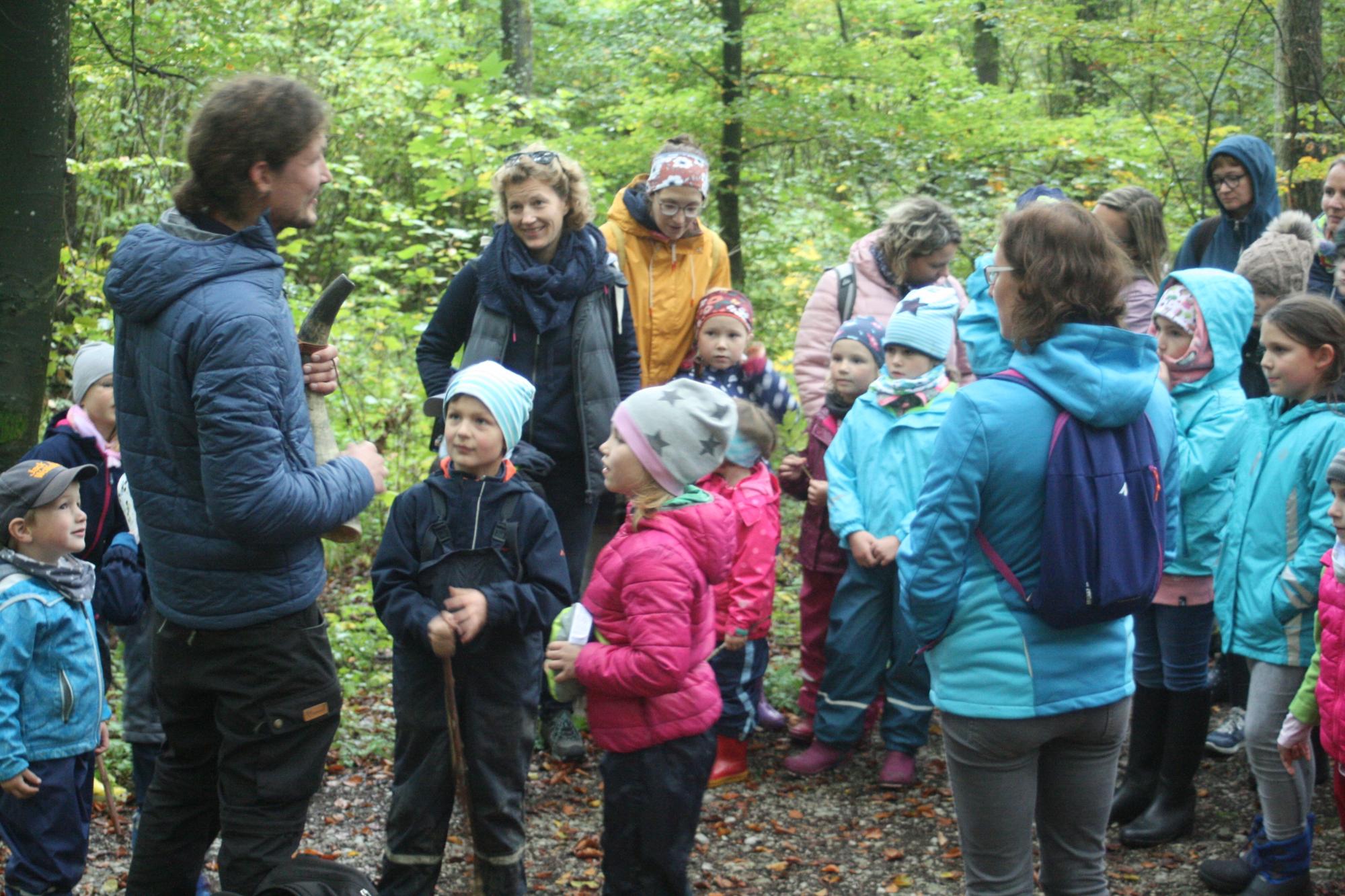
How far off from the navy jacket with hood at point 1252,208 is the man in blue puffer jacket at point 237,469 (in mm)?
5046

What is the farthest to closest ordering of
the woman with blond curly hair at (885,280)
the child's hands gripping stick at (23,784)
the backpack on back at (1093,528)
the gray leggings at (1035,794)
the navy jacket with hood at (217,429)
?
the woman with blond curly hair at (885,280) → the child's hands gripping stick at (23,784) → the gray leggings at (1035,794) → the backpack on back at (1093,528) → the navy jacket with hood at (217,429)

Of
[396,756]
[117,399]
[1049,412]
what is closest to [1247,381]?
[1049,412]

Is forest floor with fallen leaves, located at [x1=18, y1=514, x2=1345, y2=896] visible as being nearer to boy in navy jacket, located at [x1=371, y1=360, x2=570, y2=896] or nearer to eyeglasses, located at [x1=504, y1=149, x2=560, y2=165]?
boy in navy jacket, located at [x1=371, y1=360, x2=570, y2=896]

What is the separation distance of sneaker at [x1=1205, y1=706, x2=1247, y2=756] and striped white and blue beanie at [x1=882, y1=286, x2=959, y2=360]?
7.42ft

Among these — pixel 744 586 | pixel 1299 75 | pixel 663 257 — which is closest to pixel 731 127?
pixel 663 257

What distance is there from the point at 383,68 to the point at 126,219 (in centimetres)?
403

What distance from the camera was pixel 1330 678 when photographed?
3.47m

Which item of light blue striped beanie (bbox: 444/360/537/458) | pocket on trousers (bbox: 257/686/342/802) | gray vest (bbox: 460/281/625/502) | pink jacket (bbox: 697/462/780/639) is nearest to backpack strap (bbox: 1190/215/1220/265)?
pink jacket (bbox: 697/462/780/639)

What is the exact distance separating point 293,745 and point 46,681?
3.28 feet

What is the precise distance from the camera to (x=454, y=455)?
3480 millimetres

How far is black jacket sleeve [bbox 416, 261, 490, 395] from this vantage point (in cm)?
473

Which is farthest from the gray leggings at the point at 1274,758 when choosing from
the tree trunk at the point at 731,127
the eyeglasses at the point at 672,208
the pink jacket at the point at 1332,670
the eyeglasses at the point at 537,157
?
the tree trunk at the point at 731,127

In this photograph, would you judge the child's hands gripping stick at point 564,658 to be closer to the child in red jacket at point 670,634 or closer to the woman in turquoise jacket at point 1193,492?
the child in red jacket at point 670,634

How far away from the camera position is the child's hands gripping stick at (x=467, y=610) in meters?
3.24
